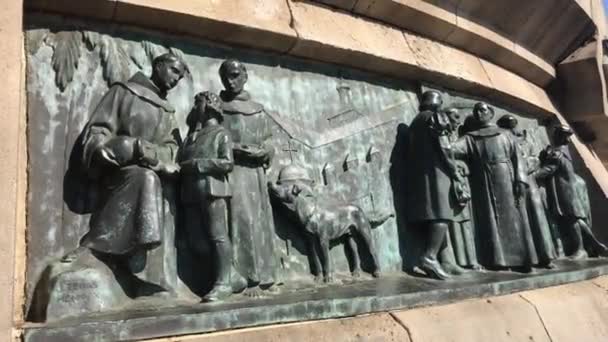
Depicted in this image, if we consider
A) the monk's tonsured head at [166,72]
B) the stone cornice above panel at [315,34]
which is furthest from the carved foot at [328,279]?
the stone cornice above panel at [315,34]

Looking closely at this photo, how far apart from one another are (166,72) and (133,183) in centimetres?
86

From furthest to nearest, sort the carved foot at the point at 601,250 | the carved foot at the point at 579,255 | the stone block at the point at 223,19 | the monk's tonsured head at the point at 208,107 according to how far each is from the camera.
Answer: the carved foot at the point at 601,250
the carved foot at the point at 579,255
the stone block at the point at 223,19
the monk's tonsured head at the point at 208,107

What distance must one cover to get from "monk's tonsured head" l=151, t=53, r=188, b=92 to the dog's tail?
6.33ft

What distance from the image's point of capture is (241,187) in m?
4.05

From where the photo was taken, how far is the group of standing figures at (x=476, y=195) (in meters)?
5.15

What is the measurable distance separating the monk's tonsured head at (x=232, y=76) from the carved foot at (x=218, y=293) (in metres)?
1.41

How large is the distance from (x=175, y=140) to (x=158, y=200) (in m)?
0.59

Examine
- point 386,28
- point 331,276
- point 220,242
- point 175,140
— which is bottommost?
point 331,276

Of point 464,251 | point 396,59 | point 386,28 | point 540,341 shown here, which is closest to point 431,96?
point 396,59

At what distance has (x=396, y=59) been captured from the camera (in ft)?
18.2

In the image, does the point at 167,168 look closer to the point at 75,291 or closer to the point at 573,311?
the point at 75,291

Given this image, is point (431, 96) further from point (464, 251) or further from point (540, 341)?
point (540, 341)

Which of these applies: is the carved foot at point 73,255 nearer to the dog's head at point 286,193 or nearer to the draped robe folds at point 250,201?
the draped robe folds at point 250,201

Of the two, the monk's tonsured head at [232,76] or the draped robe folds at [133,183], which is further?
the monk's tonsured head at [232,76]
